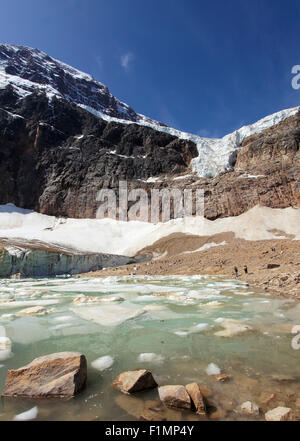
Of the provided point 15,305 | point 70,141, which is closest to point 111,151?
Result: point 70,141

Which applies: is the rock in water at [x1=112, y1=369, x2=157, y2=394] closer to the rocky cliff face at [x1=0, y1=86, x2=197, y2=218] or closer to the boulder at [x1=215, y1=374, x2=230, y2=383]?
the boulder at [x1=215, y1=374, x2=230, y2=383]

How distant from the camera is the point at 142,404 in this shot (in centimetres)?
222

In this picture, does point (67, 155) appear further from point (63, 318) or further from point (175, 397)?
point (175, 397)

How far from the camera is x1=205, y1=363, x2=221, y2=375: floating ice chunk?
2.87m

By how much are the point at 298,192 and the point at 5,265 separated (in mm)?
50354

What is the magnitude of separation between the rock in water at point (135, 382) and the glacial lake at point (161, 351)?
6 cm

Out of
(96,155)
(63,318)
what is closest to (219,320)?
(63,318)

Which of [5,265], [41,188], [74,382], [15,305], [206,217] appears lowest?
[5,265]

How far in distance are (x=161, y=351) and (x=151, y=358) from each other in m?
0.30

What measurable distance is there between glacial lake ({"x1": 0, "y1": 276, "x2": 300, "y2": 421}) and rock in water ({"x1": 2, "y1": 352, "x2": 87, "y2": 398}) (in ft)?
0.25

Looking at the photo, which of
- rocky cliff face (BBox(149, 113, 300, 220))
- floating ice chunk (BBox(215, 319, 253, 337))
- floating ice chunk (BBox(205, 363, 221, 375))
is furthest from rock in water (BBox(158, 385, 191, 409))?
rocky cliff face (BBox(149, 113, 300, 220))

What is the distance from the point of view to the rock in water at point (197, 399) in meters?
2.10

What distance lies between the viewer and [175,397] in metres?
2.20

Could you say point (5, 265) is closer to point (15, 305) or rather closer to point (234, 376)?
point (15, 305)
